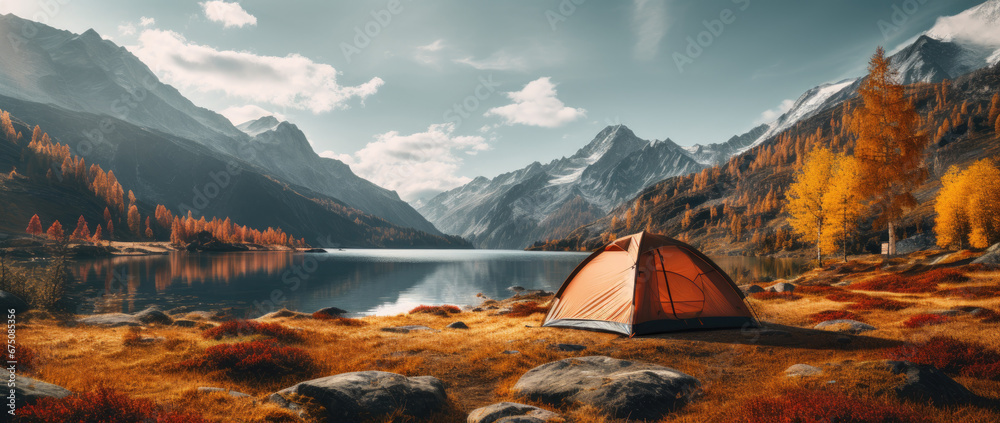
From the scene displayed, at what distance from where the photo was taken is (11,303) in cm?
2011

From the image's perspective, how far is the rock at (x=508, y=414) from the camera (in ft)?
25.0

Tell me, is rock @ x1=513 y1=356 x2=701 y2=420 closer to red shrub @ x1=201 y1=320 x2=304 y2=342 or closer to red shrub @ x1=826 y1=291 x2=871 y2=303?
red shrub @ x1=201 y1=320 x2=304 y2=342

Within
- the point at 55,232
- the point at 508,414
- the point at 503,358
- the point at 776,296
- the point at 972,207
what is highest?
the point at 972,207

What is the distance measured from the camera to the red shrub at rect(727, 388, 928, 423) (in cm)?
662

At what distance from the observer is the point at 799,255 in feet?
392

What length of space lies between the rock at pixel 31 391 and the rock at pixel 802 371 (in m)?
15.7

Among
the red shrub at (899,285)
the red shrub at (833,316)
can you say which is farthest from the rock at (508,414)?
the red shrub at (899,285)

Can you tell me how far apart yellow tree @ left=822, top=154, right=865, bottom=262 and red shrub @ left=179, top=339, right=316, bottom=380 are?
5380cm

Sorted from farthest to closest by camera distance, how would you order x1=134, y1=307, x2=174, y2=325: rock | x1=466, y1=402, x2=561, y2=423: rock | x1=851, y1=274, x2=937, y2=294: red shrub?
x1=851, y1=274, x2=937, y2=294: red shrub
x1=134, y1=307, x2=174, y2=325: rock
x1=466, y1=402, x2=561, y2=423: rock

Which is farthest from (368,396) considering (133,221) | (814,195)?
(133,221)

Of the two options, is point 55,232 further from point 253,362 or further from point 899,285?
point 899,285

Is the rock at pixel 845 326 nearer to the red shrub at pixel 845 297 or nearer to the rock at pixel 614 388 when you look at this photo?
the red shrub at pixel 845 297

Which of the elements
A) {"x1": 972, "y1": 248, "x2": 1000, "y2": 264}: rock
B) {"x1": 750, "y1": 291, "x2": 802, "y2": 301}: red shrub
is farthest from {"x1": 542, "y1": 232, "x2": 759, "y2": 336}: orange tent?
{"x1": 972, "y1": 248, "x2": 1000, "y2": 264}: rock

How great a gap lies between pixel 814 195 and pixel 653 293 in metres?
45.8
